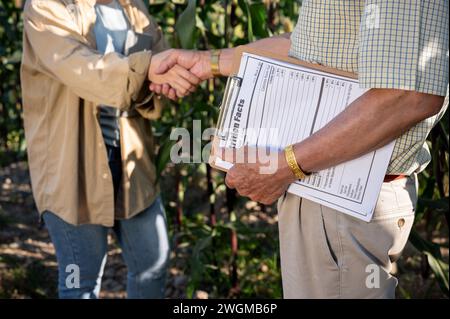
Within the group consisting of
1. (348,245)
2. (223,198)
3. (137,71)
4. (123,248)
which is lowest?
(223,198)

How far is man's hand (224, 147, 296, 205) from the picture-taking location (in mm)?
1224

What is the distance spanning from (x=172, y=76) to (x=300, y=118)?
514 millimetres

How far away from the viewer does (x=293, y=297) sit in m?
1.32

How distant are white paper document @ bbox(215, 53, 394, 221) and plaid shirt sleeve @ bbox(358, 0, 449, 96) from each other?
12cm

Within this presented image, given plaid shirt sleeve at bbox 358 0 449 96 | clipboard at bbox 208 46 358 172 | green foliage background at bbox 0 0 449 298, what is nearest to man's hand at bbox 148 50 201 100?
green foliage background at bbox 0 0 449 298

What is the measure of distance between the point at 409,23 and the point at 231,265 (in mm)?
1502

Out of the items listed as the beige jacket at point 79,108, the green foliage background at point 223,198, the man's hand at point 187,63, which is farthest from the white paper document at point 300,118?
the green foliage background at point 223,198

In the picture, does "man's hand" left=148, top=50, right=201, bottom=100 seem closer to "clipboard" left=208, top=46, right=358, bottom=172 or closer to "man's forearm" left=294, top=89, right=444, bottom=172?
"clipboard" left=208, top=46, right=358, bottom=172

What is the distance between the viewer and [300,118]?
1236 mm

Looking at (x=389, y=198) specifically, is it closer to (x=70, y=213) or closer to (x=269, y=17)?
(x=70, y=213)

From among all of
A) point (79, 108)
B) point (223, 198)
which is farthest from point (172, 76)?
point (223, 198)

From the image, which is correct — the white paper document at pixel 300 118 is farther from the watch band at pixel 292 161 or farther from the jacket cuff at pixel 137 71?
the jacket cuff at pixel 137 71

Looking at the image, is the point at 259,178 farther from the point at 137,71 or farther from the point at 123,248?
the point at 123,248

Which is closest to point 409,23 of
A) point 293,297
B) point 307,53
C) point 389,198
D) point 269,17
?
point 307,53
